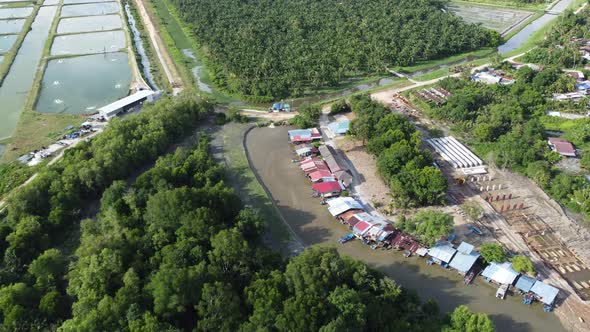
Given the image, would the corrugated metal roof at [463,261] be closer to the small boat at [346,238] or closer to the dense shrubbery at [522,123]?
the small boat at [346,238]

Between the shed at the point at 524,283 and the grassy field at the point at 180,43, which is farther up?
the grassy field at the point at 180,43

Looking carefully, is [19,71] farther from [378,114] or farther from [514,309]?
[514,309]

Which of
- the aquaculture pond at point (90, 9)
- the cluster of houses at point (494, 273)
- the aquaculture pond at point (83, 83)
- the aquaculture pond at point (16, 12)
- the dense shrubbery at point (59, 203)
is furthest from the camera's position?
the aquaculture pond at point (90, 9)

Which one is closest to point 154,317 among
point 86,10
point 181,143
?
point 181,143

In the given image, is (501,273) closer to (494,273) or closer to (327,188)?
(494,273)

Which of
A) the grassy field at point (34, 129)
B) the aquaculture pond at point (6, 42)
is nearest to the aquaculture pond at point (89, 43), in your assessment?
the aquaculture pond at point (6, 42)

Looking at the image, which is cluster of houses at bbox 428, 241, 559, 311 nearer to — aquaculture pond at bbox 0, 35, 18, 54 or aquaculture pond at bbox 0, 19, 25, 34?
aquaculture pond at bbox 0, 35, 18, 54

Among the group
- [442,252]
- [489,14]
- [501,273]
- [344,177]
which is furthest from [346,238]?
[489,14]
